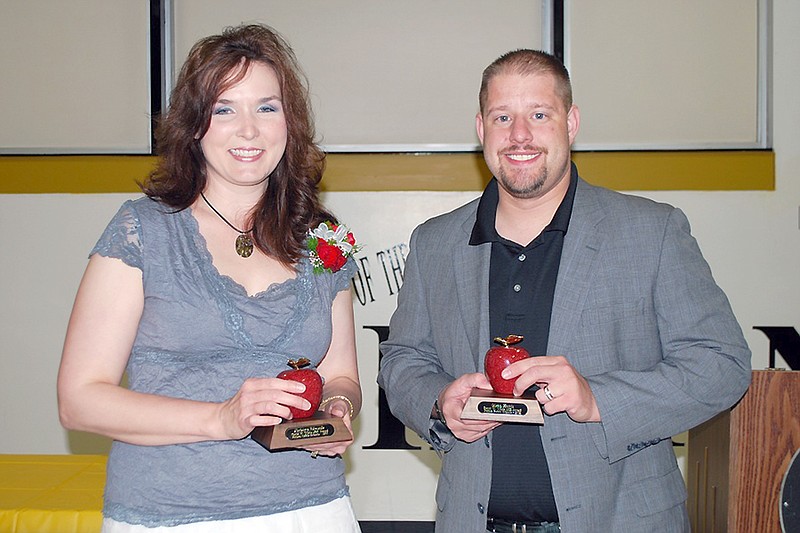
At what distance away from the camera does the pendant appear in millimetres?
2287

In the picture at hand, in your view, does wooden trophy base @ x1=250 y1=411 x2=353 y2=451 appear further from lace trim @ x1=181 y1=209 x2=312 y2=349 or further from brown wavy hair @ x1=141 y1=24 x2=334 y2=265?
brown wavy hair @ x1=141 y1=24 x2=334 y2=265

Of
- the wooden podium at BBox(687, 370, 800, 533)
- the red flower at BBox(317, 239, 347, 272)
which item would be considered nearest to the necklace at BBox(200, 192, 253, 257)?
the red flower at BBox(317, 239, 347, 272)

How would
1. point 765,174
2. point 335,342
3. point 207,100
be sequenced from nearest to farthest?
point 207,100 → point 335,342 → point 765,174

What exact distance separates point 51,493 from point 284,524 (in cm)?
157

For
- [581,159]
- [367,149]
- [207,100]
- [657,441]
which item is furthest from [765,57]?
[207,100]

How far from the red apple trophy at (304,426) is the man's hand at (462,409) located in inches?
12.5

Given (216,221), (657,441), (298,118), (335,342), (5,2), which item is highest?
(5,2)

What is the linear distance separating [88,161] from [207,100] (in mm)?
3154

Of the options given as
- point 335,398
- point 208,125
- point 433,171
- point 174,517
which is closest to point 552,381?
point 335,398

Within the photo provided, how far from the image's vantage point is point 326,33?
5090mm

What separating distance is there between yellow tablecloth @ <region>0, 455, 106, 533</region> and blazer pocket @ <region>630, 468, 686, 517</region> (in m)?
1.83

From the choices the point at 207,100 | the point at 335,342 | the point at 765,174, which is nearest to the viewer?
the point at 207,100

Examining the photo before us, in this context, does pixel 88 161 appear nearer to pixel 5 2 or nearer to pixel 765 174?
pixel 5 2

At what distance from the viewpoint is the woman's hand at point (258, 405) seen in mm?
1979
